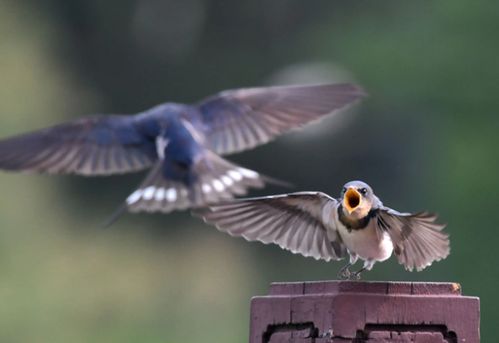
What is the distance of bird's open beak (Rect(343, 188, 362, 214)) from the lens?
195 inches

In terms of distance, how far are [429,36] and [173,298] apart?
430 centimetres

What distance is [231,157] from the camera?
18.9 m

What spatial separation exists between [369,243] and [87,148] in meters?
3.01

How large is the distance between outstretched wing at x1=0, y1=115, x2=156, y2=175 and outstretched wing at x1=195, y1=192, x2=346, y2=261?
7.63ft

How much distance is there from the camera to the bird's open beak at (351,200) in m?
4.95

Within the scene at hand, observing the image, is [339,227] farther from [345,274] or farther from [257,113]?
[257,113]

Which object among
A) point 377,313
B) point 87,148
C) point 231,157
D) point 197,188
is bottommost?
point 377,313

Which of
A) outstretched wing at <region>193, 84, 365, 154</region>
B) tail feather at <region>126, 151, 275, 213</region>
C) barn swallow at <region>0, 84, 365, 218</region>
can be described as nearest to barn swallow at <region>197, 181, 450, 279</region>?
tail feather at <region>126, 151, 275, 213</region>

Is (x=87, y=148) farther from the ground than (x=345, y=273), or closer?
farther from the ground

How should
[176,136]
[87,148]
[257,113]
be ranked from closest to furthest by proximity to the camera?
[176,136] → [87,148] → [257,113]

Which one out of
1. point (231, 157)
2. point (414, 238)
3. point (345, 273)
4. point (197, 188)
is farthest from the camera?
point (231, 157)

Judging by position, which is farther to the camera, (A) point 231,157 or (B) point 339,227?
(A) point 231,157

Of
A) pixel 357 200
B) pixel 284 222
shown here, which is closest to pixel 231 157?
pixel 284 222

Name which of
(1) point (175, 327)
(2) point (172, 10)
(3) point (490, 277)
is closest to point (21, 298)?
(1) point (175, 327)
